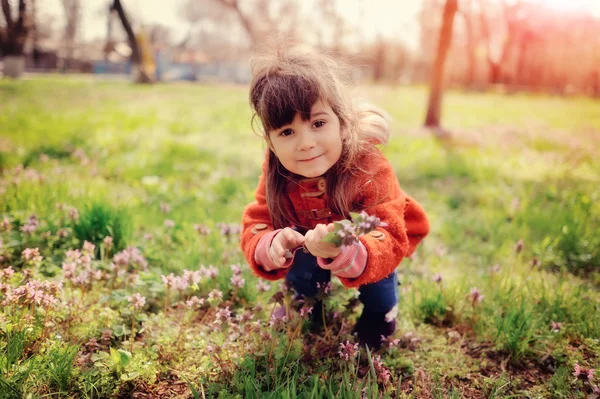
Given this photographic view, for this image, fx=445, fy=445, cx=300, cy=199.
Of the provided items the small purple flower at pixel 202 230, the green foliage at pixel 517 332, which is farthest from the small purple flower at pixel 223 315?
the green foliage at pixel 517 332

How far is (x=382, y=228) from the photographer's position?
6.23ft

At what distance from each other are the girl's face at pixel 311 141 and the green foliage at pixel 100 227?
1.47 m

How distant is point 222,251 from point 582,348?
2062 mm

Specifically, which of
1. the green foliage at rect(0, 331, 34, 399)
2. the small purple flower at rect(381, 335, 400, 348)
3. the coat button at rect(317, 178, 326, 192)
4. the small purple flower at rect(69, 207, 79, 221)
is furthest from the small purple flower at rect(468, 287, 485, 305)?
the small purple flower at rect(69, 207, 79, 221)

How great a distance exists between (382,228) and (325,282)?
0.41 metres

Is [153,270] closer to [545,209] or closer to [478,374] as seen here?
[478,374]

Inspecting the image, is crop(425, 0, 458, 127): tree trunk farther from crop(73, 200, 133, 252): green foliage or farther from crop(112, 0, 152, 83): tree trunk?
crop(112, 0, 152, 83): tree trunk

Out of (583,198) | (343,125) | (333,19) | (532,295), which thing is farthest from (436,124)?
(333,19)

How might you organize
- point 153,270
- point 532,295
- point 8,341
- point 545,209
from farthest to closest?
1. point 545,209
2. point 153,270
3. point 532,295
4. point 8,341

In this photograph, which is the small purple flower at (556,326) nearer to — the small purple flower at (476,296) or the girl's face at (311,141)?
the small purple flower at (476,296)

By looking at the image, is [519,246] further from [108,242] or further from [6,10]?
[6,10]

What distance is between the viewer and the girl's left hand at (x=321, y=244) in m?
1.55

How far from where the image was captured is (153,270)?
276 cm

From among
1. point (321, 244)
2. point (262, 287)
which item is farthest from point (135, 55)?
point (321, 244)
